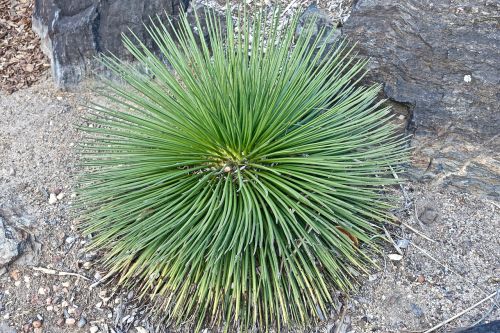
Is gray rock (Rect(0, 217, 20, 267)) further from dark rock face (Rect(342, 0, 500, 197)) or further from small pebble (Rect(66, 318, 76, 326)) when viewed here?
dark rock face (Rect(342, 0, 500, 197))

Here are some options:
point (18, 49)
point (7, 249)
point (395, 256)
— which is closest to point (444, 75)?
point (395, 256)

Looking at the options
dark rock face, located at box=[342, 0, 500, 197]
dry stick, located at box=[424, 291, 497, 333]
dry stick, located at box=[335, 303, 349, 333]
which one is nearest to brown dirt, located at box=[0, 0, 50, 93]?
dark rock face, located at box=[342, 0, 500, 197]

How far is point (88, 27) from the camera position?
12.2 feet

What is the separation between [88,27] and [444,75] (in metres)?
2.22

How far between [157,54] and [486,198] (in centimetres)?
225

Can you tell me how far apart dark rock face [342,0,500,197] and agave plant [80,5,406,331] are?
433 mm

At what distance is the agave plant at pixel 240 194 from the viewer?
8.39 feet

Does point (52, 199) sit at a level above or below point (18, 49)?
below

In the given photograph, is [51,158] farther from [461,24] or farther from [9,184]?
[461,24]

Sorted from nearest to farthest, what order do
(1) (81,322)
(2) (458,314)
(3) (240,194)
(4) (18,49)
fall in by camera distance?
(3) (240,194) < (2) (458,314) < (1) (81,322) < (4) (18,49)

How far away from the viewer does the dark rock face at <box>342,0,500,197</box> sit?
3.05m

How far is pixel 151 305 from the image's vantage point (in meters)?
2.89

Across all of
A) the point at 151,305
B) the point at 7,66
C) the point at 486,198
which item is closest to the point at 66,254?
the point at 151,305

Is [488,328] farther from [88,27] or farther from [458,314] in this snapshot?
[88,27]
